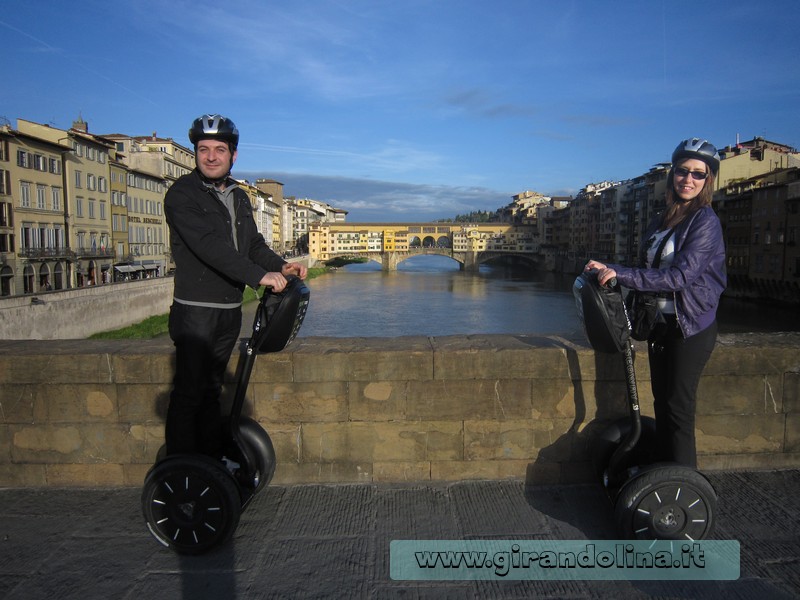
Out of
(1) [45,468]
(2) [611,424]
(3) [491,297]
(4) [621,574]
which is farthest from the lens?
(3) [491,297]

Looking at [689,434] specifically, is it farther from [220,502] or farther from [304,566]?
[220,502]

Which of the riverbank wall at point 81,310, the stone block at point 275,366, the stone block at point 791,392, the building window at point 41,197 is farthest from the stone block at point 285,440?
the building window at point 41,197

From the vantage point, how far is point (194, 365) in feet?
9.12

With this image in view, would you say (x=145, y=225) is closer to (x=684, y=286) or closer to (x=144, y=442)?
(x=144, y=442)

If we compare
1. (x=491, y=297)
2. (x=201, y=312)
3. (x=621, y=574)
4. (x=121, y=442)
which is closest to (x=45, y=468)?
(x=121, y=442)

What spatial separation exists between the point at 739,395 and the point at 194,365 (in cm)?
302

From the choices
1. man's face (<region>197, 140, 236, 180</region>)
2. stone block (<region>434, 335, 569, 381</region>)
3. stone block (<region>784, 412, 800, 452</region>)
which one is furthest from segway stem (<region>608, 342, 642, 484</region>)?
man's face (<region>197, 140, 236, 180</region>)

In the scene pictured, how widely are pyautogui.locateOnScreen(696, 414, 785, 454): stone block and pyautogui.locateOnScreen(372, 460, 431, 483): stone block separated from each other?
1.61m

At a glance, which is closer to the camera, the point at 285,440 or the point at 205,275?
the point at 205,275

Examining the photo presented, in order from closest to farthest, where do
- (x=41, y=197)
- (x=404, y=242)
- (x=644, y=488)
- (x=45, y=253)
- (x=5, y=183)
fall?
(x=644, y=488) → (x=5, y=183) → (x=45, y=253) → (x=41, y=197) → (x=404, y=242)

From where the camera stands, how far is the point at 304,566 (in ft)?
8.57

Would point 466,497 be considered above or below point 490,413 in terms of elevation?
below

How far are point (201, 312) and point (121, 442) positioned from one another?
1223 millimetres

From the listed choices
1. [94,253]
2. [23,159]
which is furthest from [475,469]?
[94,253]
